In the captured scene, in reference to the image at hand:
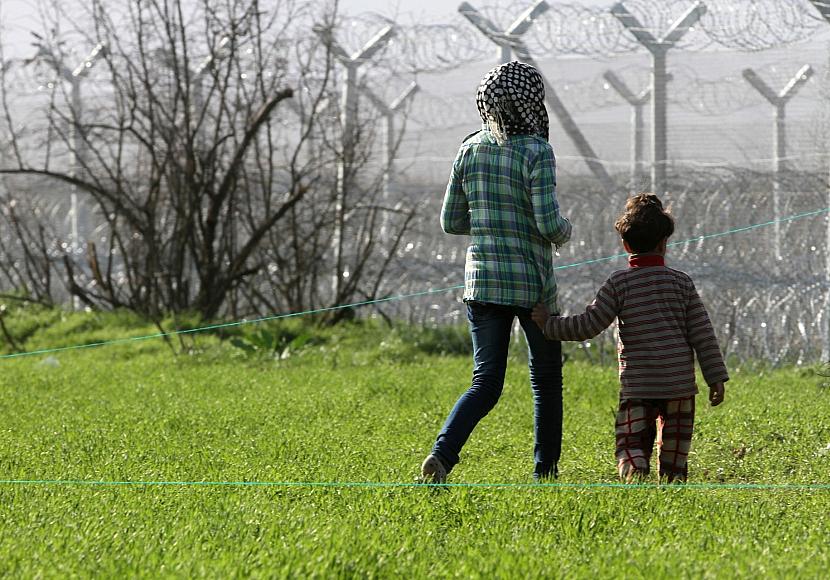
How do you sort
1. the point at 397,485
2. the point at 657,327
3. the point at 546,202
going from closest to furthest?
the point at 397,485 < the point at 546,202 < the point at 657,327

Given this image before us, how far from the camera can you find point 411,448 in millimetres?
5281

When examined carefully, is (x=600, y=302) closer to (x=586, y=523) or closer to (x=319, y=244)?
(x=586, y=523)

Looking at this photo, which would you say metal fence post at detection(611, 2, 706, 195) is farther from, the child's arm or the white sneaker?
the white sneaker

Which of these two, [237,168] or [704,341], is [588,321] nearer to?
[704,341]

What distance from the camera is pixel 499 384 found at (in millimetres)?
4551

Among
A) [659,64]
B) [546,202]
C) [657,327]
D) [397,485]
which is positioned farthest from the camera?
[659,64]

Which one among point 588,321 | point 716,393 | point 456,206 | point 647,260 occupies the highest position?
point 456,206

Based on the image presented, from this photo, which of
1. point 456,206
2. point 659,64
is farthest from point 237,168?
point 456,206

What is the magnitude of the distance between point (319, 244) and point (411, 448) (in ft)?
19.0

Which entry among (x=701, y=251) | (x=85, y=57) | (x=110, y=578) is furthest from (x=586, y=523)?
(x=85, y=57)

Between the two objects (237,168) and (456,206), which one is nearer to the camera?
(456,206)

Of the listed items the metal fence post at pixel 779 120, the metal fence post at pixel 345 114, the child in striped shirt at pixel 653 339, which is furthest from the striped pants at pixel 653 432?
the metal fence post at pixel 345 114

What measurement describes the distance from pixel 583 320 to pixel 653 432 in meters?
0.58

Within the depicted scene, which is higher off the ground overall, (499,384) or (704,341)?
(704,341)
